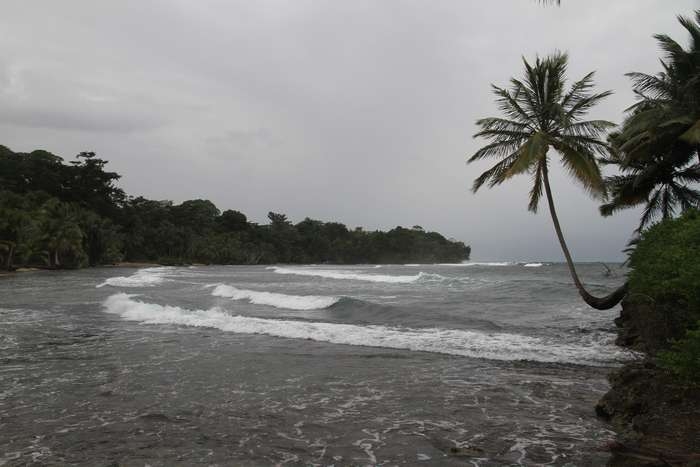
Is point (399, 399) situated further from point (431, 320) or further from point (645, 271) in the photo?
point (431, 320)

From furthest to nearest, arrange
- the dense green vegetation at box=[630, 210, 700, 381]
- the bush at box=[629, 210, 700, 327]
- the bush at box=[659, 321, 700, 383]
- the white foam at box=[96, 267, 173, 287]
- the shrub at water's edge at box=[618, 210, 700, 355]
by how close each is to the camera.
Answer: the white foam at box=[96, 267, 173, 287] → the shrub at water's edge at box=[618, 210, 700, 355] → the bush at box=[629, 210, 700, 327] → the dense green vegetation at box=[630, 210, 700, 381] → the bush at box=[659, 321, 700, 383]

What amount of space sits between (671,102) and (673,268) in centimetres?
893

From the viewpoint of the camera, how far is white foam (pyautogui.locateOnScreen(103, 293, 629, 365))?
10578mm

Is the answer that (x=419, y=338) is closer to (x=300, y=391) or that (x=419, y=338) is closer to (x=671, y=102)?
(x=300, y=391)

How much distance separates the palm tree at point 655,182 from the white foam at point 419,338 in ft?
21.9

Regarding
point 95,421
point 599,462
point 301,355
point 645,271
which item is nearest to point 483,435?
point 599,462

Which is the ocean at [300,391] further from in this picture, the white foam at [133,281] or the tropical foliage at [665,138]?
the white foam at [133,281]

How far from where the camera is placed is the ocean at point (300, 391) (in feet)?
16.3

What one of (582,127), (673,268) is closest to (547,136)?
(582,127)

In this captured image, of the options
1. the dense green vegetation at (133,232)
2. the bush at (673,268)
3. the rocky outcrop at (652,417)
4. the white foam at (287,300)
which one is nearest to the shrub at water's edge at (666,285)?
the bush at (673,268)

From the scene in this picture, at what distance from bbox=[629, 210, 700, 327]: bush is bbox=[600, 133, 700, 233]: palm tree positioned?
4892 millimetres

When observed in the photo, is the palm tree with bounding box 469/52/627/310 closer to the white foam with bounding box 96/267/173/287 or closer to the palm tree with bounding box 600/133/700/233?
the palm tree with bounding box 600/133/700/233

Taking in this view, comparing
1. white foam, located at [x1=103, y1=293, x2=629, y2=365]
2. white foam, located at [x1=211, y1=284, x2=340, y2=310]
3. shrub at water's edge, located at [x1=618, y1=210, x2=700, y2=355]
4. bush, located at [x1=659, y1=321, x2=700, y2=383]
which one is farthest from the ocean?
white foam, located at [x1=211, y1=284, x2=340, y2=310]

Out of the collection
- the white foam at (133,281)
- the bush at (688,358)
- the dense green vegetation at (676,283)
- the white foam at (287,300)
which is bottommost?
the white foam at (133,281)
